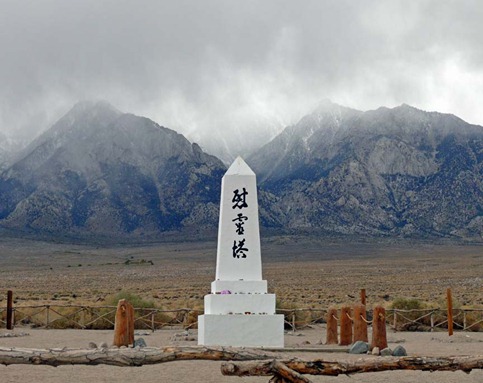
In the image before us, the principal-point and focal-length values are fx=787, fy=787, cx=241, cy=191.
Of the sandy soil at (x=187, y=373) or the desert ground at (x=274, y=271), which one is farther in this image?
the desert ground at (x=274, y=271)

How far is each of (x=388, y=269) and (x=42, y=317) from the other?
52132 millimetres

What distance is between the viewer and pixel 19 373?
14180 mm

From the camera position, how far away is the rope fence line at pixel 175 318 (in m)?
27.3

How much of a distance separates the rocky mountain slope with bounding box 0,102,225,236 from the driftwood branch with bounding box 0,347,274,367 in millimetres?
128655

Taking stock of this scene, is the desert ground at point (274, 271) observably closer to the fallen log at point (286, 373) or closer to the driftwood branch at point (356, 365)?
the driftwood branch at point (356, 365)

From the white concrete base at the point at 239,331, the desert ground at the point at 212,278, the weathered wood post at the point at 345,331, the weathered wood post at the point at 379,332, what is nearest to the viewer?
the desert ground at the point at 212,278

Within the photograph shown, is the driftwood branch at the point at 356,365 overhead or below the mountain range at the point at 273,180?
below

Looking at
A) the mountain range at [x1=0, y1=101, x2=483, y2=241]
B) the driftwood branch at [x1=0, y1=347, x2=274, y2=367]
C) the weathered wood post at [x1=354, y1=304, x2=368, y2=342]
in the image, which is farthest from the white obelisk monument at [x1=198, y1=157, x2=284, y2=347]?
the mountain range at [x1=0, y1=101, x2=483, y2=241]

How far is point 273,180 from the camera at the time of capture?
168 metres

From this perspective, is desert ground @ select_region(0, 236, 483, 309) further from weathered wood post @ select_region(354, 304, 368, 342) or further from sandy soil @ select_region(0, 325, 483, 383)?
sandy soil @ select_region(0, 325, 483, 383)

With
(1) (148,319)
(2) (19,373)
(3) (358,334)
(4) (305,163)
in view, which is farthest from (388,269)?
(4) (305,163)

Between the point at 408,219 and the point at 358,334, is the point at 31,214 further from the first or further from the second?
the point at 358,334

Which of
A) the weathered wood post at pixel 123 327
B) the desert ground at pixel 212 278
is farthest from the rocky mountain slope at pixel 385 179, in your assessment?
the weathered wood post at pixel 123 327

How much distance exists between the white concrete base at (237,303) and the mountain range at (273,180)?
118 metres
